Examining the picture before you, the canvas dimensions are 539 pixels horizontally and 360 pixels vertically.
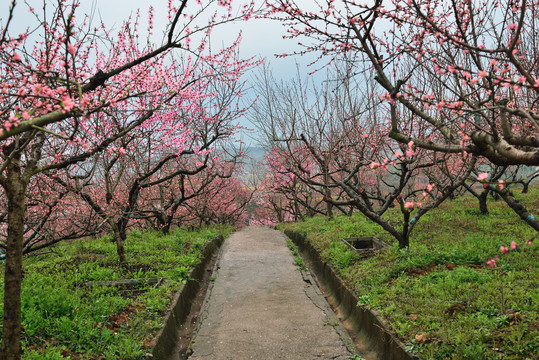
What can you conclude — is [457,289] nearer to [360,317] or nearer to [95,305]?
[360,317]

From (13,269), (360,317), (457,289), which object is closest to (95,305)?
(13,269)

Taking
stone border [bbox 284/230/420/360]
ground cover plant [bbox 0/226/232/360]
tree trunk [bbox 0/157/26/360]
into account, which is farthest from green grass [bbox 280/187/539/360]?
tree trunk [bbox 0/157/26/360]

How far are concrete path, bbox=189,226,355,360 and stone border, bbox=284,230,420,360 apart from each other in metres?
0.30

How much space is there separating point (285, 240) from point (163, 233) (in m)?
5.43

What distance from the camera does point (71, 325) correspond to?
5.08 m

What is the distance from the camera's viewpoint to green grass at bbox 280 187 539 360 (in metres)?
4.04

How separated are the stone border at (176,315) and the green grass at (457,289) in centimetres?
315

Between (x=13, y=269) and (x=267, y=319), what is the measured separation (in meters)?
4.17

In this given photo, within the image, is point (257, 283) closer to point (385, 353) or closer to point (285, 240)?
point (385, 353)

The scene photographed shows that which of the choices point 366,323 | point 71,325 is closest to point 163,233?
point 71,325

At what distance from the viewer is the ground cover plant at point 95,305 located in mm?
4672

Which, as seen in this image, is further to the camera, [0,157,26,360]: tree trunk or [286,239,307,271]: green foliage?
[286,239,307,271]: green foliage

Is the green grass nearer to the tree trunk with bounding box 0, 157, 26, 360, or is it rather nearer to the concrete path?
the concrete path

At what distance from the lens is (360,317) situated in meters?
6.11
